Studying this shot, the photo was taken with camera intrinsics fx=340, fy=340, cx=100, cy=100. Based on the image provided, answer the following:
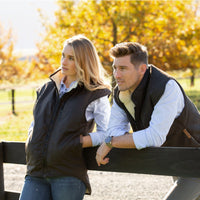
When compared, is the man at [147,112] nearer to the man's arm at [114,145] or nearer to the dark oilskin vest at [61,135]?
the man's arm at [114,145]

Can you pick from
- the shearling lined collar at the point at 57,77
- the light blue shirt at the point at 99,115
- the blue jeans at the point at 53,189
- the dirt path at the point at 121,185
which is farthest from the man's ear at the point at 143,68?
the dirt path at the point at 121,185

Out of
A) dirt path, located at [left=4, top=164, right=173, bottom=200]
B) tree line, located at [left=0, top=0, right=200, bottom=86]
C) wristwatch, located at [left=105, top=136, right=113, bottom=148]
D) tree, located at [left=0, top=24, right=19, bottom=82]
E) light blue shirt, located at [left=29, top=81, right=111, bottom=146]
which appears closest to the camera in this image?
wristwatch, located at [left=105, top=136, right=113, bottom=148]

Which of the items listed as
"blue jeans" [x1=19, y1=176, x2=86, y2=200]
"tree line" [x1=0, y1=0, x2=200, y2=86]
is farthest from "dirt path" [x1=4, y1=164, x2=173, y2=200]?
"tree line" [x1=0, y1=0, x2=200, y2=86]

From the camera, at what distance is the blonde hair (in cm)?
252

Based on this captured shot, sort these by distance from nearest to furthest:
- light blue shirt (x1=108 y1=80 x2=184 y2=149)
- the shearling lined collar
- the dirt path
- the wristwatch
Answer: light blue shirt (x1=108 y1=80 x2=184 y2=149)
the wristwatch
the shearling lined collar
the dirt path

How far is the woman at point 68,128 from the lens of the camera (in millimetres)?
2361

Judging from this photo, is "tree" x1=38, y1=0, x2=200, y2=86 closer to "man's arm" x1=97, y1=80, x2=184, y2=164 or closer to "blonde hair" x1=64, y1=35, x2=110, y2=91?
"blonde hair" x1=64, y1=35, x2=110, y2=91

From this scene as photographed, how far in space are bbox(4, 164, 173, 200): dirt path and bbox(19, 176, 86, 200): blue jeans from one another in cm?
197

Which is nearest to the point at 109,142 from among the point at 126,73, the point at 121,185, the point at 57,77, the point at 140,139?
the point at 140,139

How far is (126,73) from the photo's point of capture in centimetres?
236

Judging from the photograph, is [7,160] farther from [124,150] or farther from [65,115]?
[124,150]

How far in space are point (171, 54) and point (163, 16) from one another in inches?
118

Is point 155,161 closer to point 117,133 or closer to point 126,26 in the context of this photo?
point 117,133

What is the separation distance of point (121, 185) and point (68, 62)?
3.02 metres
